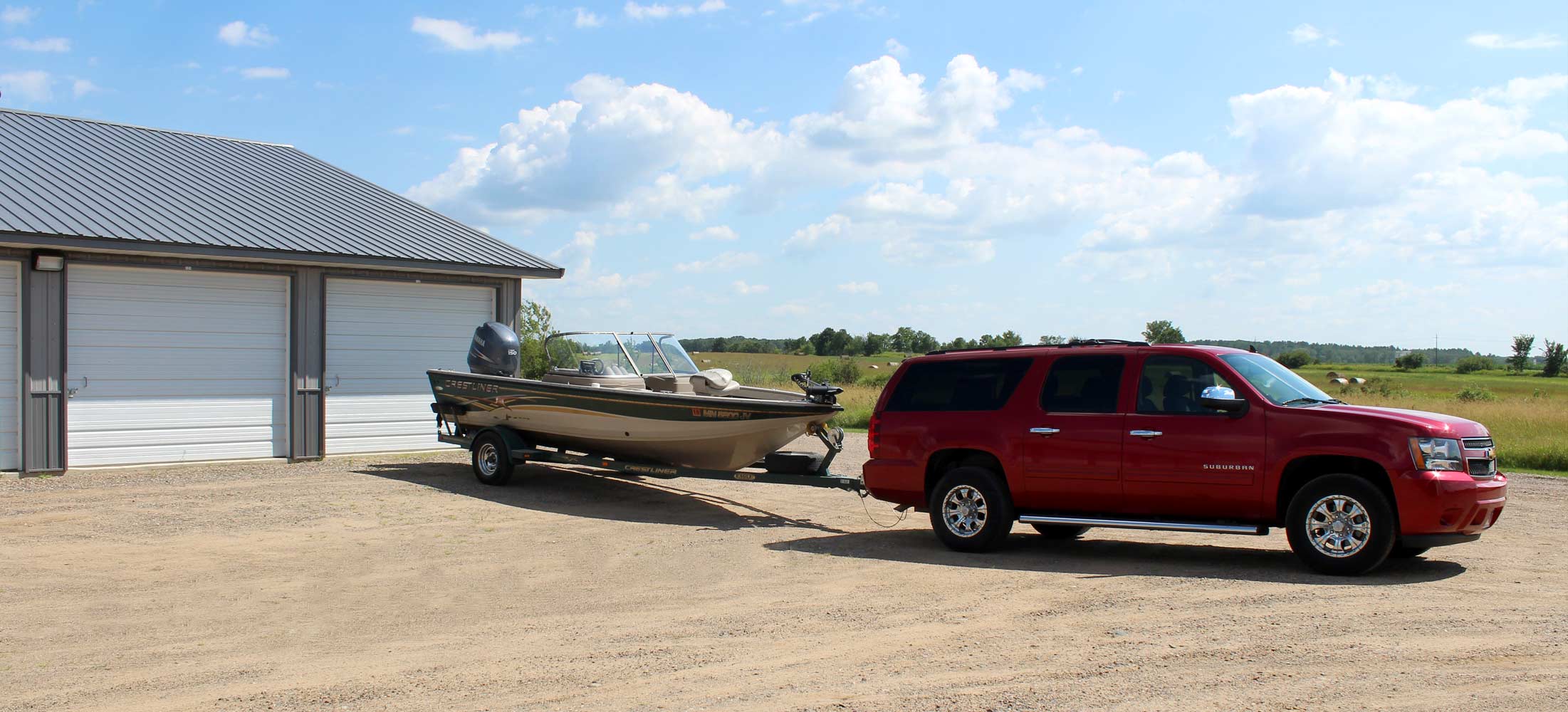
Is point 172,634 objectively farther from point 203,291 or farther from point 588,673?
point 203,291

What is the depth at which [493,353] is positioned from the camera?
14.3 metres

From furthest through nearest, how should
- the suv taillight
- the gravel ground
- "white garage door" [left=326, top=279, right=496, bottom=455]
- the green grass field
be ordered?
the green grass field < "white garage door" [left=326, top=279, right=496, bottom=455] < the suv taillight < the gravel ground

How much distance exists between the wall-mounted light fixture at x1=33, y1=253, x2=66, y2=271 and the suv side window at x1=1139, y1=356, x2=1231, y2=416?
40.8 feet

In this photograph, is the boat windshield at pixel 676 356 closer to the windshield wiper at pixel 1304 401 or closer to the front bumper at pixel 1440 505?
the windshield wiper at pixel 1304 401

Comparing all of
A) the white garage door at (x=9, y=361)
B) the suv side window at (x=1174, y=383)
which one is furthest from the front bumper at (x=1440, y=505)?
A: the white garage door at (x=9, y=361)

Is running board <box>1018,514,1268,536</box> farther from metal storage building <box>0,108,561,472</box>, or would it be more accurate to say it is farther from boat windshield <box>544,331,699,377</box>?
metal storage building <box>0,108,561,472</box>

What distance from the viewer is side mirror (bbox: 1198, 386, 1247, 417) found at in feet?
28.5

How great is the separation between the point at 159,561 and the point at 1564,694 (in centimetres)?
938

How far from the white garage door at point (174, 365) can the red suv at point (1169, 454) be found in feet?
30.7

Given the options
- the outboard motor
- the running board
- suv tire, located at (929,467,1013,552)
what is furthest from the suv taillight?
the outboard motor

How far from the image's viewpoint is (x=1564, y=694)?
537cm

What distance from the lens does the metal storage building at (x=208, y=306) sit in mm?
13992

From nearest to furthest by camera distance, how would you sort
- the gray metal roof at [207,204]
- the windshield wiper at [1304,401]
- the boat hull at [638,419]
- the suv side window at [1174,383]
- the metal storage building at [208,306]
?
the windshield wiper at [1304,401], the suv side window at [1174,383], the boat hull at [638,419], the metal storage building at [208,306], the gray metal roof at [207,204]

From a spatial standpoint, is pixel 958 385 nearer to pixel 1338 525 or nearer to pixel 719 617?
pixel 1338 525
